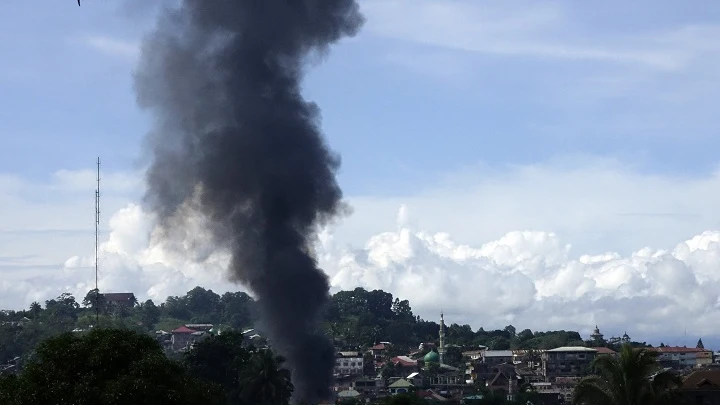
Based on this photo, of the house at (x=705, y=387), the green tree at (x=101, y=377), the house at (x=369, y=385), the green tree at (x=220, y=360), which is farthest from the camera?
the house at (x=369, y=385)

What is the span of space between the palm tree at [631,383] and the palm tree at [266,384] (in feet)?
171

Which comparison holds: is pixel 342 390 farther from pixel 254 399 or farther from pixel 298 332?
pixel 254 399

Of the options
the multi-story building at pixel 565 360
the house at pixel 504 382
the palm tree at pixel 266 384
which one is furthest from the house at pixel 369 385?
the palm tree at pixel 266 384

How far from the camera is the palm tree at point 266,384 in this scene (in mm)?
92312

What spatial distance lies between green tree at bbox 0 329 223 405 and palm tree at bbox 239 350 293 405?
→ 4356cm

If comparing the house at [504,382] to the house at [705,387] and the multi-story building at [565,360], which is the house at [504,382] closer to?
the multi-story building at [565,360]

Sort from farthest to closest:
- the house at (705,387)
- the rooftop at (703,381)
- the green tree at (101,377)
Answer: the rooftop at (703,381)
the house at (705,387)
the green tree at (101,377)

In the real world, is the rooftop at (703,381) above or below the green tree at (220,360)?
below

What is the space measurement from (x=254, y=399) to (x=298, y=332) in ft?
51.1

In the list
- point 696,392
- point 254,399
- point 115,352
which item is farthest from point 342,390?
point 115,352

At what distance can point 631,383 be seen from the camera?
42.0m

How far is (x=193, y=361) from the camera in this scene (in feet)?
347

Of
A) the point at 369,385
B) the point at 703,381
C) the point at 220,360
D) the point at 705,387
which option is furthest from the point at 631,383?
the point at 369,385

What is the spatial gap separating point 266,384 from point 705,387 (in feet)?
102
